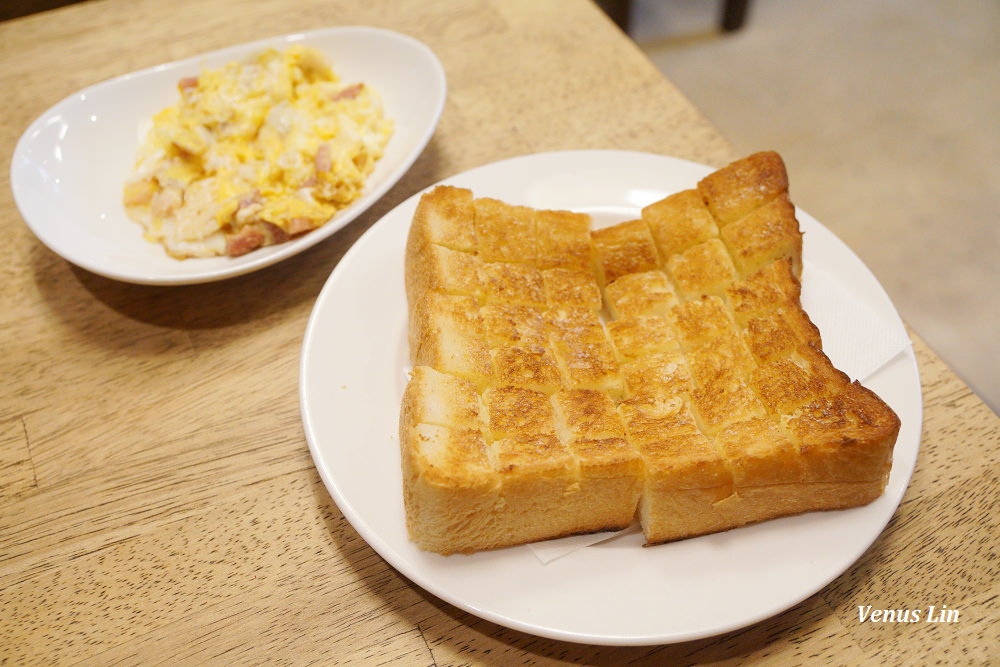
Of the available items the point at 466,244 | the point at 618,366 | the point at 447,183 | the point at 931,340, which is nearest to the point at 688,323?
the point at 618,366

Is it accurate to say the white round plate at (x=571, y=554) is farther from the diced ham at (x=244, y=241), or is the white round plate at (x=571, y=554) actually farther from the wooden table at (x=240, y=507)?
the diced ham at (x=244, y=241)

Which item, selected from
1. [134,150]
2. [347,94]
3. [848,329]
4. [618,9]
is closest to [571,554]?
[848,329]

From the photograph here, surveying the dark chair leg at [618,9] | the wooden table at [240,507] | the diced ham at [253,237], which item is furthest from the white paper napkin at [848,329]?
the dark chair leg at [618,9]

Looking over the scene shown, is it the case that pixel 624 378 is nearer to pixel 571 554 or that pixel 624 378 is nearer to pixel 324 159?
pixel 571 554

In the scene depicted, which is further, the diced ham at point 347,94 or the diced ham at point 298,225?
the diced ham at point 347,94

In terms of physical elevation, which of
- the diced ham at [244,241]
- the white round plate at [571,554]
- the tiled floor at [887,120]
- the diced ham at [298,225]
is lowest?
the tiled floor at [887,120]

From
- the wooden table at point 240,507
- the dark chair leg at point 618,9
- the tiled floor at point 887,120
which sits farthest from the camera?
the dark chair leg at point 618,9
